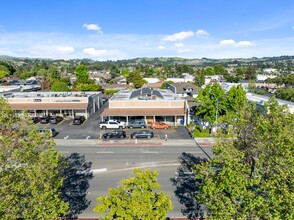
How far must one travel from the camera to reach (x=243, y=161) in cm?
1173

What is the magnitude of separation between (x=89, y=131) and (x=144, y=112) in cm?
1009

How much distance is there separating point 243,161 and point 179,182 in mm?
10806

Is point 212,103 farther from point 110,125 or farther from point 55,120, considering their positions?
point 55,120

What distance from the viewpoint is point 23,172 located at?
1076 centimetres

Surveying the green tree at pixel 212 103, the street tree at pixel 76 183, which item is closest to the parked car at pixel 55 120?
the street tree at pixel 76 183

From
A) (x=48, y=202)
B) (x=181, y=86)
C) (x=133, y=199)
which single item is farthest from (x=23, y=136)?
(x=181, y=86)

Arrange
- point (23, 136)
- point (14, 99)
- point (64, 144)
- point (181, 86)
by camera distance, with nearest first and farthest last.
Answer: point (23, 136), point (64, 144), point (14, 99), point (181, 86)

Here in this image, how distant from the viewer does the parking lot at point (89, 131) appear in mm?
36312

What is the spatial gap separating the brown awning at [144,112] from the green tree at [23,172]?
95.5ft

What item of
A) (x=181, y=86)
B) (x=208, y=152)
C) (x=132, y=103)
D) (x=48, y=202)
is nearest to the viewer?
(x=48, y=202)

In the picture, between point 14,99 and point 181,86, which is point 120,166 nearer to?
point 14,99

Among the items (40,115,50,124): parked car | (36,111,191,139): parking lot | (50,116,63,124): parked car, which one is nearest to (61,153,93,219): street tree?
(36,111,191,139): parking lot

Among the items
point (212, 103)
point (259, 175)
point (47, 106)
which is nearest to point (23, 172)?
point (259, 175)

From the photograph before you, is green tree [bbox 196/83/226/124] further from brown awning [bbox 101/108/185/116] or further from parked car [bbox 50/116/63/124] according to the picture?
parked car [bbox 50/116/63/124]
